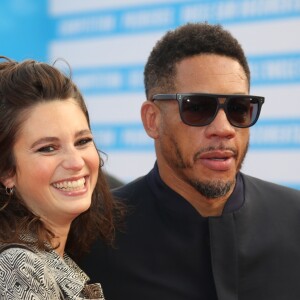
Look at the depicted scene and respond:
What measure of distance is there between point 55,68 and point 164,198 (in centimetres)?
64

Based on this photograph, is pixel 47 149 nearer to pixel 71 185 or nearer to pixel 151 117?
pixel 71 185

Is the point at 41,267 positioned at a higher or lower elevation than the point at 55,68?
lower

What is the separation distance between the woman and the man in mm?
299

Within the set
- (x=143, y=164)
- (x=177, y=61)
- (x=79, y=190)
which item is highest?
(x=177, y=61)

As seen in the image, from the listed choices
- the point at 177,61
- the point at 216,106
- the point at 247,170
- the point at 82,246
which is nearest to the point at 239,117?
the point at 216,106

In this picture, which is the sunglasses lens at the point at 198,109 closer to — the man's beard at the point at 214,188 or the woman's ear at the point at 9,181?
the man's beard at the point at 214,188

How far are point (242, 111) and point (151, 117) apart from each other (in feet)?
1.22

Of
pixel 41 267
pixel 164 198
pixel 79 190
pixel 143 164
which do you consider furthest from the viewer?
pixel 143 164

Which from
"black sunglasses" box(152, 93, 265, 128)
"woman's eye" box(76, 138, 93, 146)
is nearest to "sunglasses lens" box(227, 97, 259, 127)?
"black sunglasses" box(152, 93, 265, 128)

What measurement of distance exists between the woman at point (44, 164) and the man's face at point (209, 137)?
0.38 metres

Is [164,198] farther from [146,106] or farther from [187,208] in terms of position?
[146,106]

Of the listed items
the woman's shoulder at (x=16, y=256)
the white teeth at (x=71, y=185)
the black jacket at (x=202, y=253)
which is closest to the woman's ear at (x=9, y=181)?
the white teeth at (x=71, y=185)

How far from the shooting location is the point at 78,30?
4316 mm

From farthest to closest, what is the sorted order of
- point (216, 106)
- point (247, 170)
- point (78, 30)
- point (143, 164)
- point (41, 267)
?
point (78, 30), point (143, 164), point (247, 170), point (216, 106), point (41, 267)
